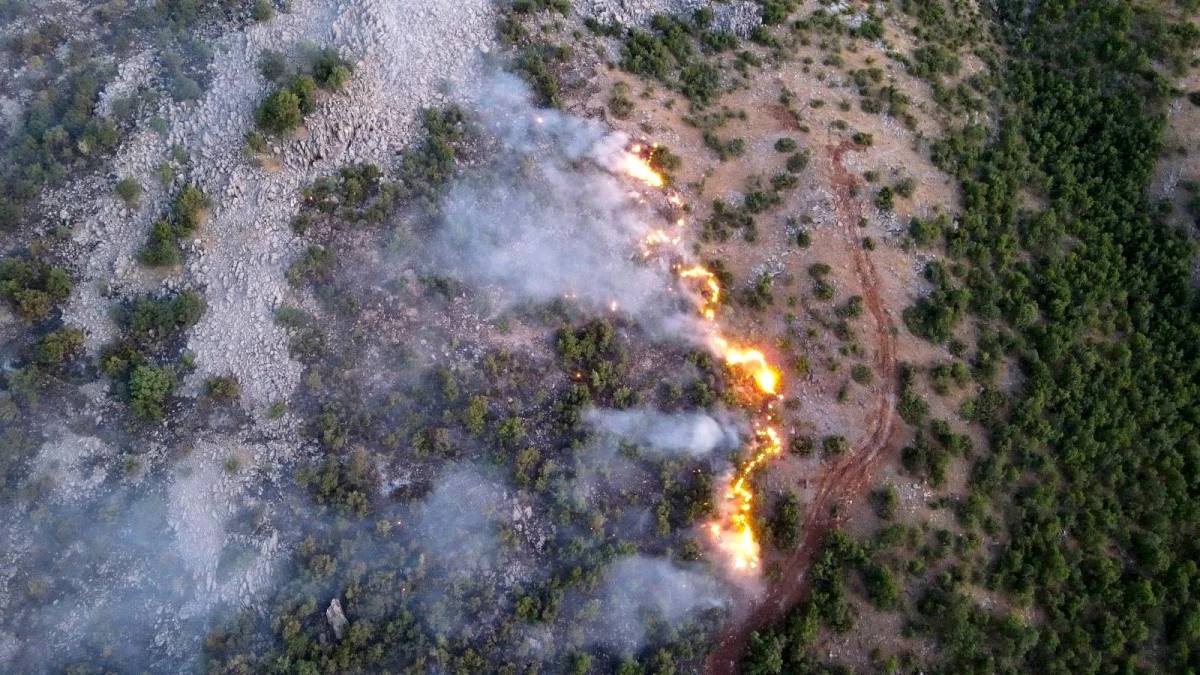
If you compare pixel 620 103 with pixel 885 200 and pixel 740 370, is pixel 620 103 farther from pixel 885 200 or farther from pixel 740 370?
pixel 740 370

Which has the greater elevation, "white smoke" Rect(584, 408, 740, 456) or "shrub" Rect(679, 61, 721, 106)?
"shrub" Rect(679, 61, 721, 106)

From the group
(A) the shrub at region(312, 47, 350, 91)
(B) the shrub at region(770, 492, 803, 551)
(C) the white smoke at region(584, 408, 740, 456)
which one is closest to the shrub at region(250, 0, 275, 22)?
(A) the shrub at region(312, 47, 350, 91)

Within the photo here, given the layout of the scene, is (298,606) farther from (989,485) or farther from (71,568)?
(989,485)

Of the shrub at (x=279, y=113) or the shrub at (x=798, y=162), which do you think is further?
the shrub at (x=798, y=162)

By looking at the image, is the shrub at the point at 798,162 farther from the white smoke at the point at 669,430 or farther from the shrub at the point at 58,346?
the shrub at the point at 58,346

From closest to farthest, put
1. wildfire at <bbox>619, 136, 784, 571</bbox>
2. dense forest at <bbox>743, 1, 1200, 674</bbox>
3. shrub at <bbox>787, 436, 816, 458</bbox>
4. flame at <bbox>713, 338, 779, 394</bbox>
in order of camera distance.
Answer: dense forest at <bbox>743, 1, 1200, 674</bbox>
wildfire at <bbox>619, 136, 784, 571</bbox>
shrub at <bbox>787, 436, 816, 458</bbox>
flame at <bbox>713, 338, 779, 394</bbox>

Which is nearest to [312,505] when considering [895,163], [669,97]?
[669,97]

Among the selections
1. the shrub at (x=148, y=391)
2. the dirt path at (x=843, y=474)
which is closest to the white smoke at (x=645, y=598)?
the dirt path at (x=843, y=474)

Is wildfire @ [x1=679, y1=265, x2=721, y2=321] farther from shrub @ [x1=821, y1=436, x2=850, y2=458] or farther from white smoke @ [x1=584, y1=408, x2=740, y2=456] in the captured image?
shrub @ [x1=821, y1=436, x2=850, y2=458]
